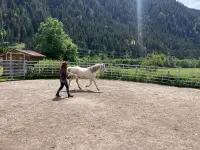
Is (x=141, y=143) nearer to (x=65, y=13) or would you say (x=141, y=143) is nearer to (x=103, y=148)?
(x=103, y=148)

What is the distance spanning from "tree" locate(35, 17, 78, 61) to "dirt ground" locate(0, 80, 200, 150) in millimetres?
25622

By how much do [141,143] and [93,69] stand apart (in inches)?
236

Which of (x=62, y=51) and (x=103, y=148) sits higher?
(x=62, y=51)

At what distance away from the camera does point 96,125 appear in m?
4.67

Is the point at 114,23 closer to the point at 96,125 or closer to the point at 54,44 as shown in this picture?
the point at 54,44

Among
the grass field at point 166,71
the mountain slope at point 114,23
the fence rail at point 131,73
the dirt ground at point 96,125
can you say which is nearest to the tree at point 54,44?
the fence rail at point 131,73

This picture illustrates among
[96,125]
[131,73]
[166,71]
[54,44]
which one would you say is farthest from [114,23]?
[96,125]

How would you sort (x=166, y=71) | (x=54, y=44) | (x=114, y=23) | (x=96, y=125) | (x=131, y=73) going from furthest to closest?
(x=114, y=23)
(x=54, y=44)
(x=131, y=73)
(x=166, y=71)
(x=96, y=125)

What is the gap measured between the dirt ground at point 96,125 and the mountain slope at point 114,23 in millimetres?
86970

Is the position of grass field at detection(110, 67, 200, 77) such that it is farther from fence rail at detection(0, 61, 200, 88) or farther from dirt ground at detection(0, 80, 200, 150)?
dirt ground at detection(0, 80, 200, 150)

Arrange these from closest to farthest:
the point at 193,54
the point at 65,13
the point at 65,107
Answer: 1. the point at 65,107
2. the point at 65,13
3. the point at 193,54

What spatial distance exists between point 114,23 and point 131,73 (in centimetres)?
12543

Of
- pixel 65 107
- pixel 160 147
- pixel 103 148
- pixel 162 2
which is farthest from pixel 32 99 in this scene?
pixel 162 2

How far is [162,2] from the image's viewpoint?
7347 inches
